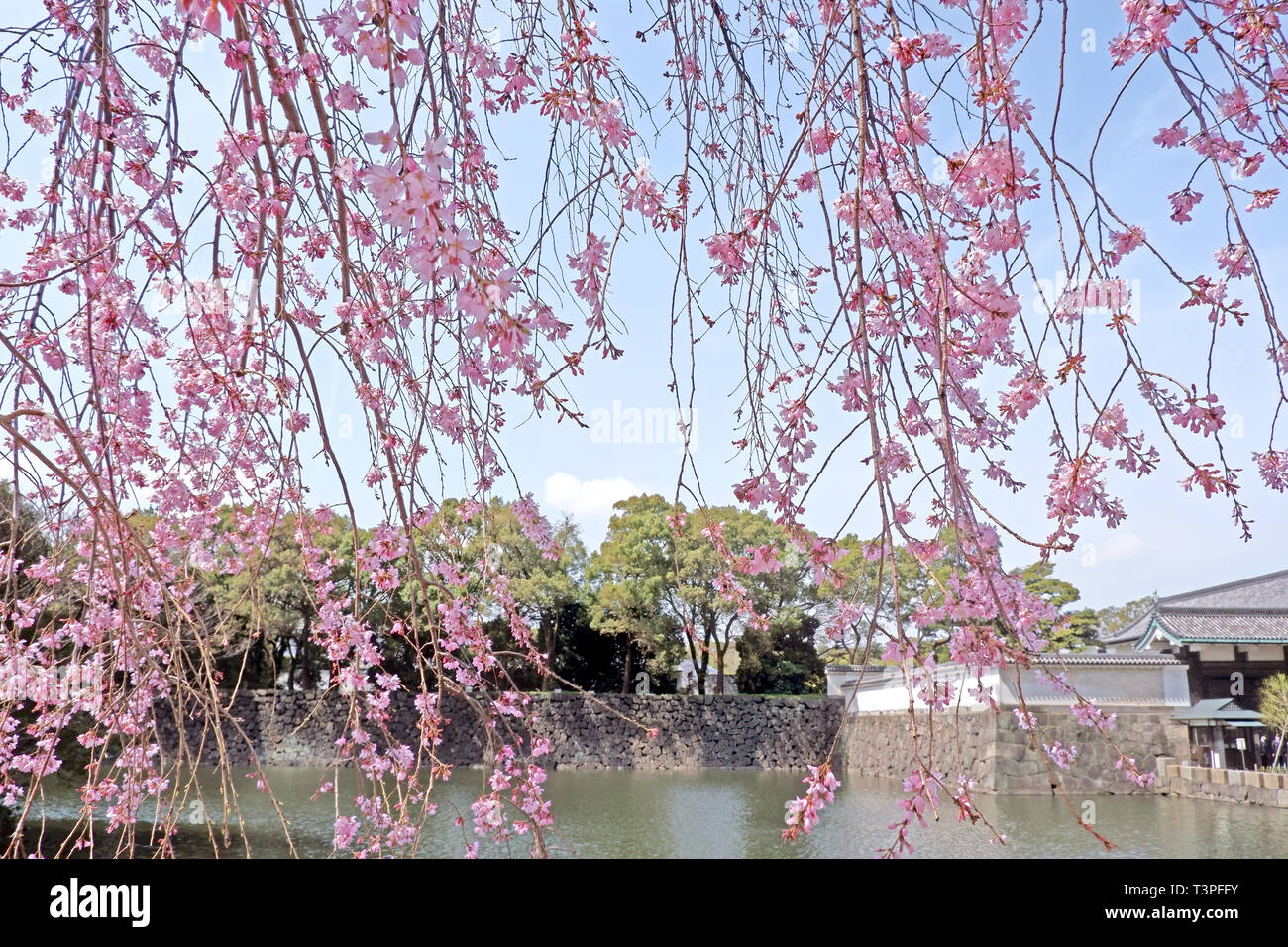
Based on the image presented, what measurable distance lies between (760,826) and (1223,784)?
5.21 metres

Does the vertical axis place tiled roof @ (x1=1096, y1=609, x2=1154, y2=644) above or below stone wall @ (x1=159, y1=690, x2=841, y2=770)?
above

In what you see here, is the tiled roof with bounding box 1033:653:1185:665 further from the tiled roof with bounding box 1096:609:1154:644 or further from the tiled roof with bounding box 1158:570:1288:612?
the tiled roof with bounding box 1158:570:1288:612

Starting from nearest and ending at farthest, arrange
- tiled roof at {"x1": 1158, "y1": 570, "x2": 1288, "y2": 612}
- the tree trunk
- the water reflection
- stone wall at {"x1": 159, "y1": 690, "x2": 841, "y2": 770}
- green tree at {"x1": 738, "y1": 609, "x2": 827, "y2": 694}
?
the water reflection → tiled roof at {"x1": 1158, "y1": 570, "x2": 1288, "y2": 612} → stone wall at {"x1": 159, "y1": 690, "x2": 841, "y2": 770} → the tree trunk → green tree at {"x1": 738, "y1": 609, "x2": 827, "y2": 694}

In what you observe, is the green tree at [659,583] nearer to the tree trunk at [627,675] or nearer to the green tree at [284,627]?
the tree trunk at [627,675]

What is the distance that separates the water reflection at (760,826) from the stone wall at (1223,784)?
0.53 feet

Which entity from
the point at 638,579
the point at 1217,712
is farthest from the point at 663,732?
the point at 1217,712

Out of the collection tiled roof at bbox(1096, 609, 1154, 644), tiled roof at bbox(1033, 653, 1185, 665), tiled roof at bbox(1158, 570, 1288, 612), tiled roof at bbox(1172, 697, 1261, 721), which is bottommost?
tiled roof at bbox(1172, 697, 1261, 721)

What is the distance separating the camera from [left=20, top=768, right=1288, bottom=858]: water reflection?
774 centimetres

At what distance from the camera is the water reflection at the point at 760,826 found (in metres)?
7.74

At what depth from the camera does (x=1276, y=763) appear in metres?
10.8

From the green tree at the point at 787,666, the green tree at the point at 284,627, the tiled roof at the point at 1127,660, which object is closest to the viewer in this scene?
the tiled roof at the point at 1127,660

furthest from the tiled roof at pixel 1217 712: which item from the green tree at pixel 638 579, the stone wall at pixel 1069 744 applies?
the green tree at pixel 638 579

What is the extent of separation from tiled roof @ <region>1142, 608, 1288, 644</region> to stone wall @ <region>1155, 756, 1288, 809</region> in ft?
6.40

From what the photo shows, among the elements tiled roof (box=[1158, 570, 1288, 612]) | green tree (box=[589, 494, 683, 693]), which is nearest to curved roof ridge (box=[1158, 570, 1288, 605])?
tiled roof (box=[1158, 570, 1288, 612])
